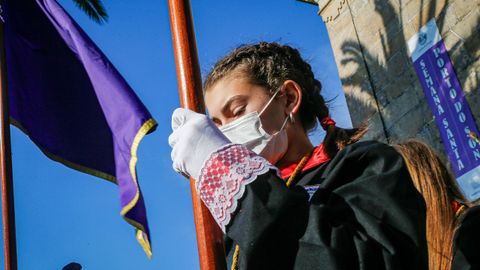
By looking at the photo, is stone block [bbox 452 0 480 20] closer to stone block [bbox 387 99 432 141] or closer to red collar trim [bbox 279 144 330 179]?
stone block [bbox 387 99 432 141]

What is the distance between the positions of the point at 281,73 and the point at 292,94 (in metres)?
0.11

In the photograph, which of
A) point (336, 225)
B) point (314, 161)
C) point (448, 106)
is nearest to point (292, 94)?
point (314, 161)

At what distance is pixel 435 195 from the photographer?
1.54 meters

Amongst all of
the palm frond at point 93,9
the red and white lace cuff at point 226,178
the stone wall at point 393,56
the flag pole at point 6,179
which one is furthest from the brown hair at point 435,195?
the palm frond at point 93,9

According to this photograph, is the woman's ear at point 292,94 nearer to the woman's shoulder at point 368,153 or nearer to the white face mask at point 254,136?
the white face mask at point 254,136

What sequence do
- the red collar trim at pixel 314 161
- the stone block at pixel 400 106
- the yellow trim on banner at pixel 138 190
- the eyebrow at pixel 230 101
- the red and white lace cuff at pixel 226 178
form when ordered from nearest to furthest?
the red and white lace cuff at pixel 226 178, the red collar trim at pixel 314 161, the eyebrow at pixel 230 101, the yellow trim on banner at pixel 138 190, the stone block at pixel 400 106

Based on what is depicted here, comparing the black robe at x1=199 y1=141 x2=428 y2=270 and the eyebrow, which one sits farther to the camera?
the eyebrow

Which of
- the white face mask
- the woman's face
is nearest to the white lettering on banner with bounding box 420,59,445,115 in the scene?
the woman's face

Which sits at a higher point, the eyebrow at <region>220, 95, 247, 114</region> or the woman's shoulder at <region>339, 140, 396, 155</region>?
the eyebrow at <region>220, 95, 247, 114</region>

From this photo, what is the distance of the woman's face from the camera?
1.95 meters

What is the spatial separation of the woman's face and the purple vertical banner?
13.3ft

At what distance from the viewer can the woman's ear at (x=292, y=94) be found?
2.12 meters

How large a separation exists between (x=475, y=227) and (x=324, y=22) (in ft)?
24.0

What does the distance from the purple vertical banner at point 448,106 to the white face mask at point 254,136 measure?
411 centimetres
